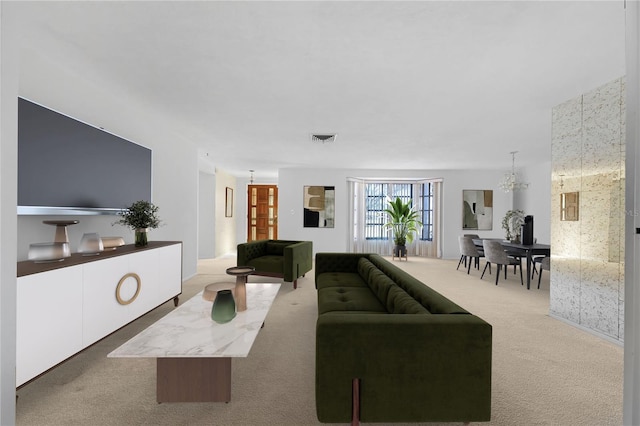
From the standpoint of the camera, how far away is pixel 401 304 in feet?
6.09

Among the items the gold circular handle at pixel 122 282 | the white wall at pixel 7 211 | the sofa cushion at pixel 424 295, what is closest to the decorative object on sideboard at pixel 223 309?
the white wall at pixel 7 211

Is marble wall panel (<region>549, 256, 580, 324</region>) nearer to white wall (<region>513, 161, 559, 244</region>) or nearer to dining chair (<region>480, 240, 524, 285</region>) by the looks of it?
dining chair (<region>480, 240, 524, 285</region>)

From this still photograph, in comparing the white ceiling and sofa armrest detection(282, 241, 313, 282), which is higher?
the white ceiling

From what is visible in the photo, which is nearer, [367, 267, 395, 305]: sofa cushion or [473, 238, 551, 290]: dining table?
[367, 267, 395, 305]: sofa cushion

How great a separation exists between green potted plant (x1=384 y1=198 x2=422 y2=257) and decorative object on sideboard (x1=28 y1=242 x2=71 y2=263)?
691 centimetres

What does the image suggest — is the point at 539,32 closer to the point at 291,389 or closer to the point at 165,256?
the point at 291,389

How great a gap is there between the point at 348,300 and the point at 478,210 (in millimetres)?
7061

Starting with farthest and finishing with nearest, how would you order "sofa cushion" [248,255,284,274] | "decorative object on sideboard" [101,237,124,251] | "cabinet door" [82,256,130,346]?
1. "sofa cushion" [248,255,284,274]
2. "decorative object on sideboard" [101,237,124,251]
3. "cabinet door" [82,256,130,346]

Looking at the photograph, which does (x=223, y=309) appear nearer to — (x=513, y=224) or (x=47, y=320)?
(x=47, y=320)

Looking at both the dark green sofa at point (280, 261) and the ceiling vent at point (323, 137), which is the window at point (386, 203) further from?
the ceiling vent at point (323, 137)

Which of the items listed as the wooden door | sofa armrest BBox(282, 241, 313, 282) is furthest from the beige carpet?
the wooden door

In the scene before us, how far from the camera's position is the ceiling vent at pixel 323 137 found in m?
4.64

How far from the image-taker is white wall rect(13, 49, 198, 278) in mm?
2398

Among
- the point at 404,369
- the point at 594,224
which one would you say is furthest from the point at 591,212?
the point at 404,369
